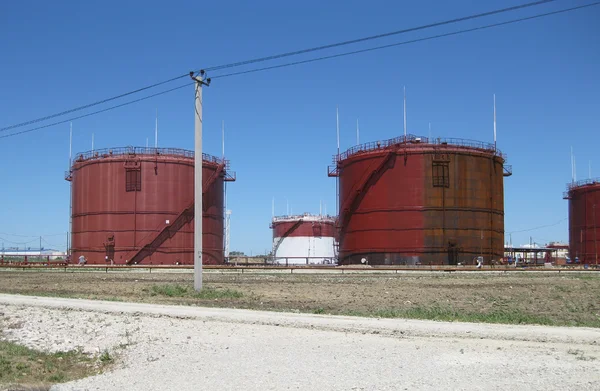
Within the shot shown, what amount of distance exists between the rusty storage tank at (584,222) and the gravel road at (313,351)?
69.9 m

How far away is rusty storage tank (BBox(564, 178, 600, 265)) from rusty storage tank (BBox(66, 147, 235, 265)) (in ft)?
155

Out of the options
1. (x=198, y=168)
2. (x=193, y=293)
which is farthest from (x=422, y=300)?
(x=198, y=168)

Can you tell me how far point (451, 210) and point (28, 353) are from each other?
4655 centimetres

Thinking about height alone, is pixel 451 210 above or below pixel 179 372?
above

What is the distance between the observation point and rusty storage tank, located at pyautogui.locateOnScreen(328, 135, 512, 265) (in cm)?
5491

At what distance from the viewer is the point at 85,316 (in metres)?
17.0

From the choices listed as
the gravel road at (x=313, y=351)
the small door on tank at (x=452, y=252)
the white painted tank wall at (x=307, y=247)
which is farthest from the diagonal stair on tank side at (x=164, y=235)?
the gravel road at (x=313, y=351)

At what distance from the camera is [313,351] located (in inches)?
455

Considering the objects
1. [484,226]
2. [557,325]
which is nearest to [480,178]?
[484,226]

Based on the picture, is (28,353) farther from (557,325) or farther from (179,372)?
(557,325)

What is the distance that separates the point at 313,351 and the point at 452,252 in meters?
45.2

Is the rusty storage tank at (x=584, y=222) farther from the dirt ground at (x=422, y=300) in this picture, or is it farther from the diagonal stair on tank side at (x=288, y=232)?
the dirt ground at (x=422, y=300)

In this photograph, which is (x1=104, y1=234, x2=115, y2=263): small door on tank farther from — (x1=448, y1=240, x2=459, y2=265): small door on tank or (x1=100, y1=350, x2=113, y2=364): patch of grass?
(x1=100, y1=350, x2=113, y2=364): patch of grass

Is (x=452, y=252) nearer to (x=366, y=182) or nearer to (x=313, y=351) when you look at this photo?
(x=366, y=182)
